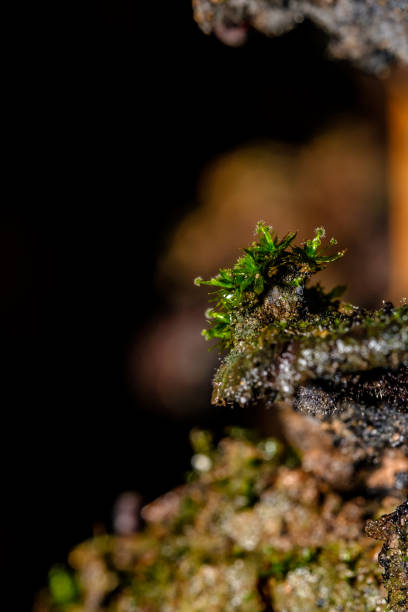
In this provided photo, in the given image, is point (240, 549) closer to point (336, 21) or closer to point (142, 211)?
point (336, 21)

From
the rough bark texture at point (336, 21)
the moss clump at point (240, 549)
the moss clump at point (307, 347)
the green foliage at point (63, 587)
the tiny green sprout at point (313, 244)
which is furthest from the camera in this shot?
the green foliage at point (63, 587)

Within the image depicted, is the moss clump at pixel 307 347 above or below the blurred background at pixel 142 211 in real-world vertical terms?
below

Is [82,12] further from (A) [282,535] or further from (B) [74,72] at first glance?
(A) [282,535]

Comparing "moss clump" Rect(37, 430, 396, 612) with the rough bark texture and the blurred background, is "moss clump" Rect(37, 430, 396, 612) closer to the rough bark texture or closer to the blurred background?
the blurred background

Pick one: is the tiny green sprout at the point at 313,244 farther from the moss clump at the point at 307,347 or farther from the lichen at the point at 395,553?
the lichen at the point at 395,553

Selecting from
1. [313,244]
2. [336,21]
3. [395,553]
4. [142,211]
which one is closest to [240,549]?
[395,553]

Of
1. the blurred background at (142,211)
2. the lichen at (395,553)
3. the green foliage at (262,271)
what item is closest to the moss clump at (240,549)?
the lichen at (395,553)

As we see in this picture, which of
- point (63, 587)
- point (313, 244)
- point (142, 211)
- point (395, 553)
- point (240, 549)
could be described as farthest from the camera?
point (142, 211)
